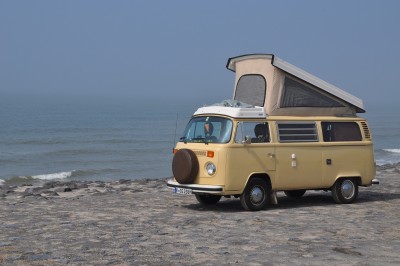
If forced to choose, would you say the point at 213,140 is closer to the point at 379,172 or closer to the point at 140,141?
the point at 379,172

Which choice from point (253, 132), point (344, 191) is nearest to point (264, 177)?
point (253, 132)

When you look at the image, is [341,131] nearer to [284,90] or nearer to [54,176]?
[284,90]

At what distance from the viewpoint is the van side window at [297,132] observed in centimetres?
1432

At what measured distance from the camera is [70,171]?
3819 cm

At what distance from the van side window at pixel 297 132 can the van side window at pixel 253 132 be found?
13.9 inches

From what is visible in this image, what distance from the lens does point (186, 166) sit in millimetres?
13672

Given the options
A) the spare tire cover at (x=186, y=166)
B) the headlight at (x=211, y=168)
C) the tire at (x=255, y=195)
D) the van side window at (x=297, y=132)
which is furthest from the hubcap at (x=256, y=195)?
the spare tire cover at (x=186, y=166)

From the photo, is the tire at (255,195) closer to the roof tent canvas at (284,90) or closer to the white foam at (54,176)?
the roof tent canvas at (284,90)

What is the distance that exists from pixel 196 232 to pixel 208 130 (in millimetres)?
2952

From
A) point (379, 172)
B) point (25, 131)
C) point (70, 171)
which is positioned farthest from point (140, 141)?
point (379, 172)

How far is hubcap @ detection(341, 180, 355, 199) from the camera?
1534cm

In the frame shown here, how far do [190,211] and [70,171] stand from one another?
81.7ft

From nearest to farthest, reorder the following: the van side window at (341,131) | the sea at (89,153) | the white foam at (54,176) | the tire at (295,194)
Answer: the van side window at (341,131) → the tire at (295,194) → the white foam at (54,176) → the sea at (89,153)

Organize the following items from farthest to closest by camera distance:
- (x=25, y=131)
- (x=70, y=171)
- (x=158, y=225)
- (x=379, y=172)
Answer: (x=25, y=131), (x=70, y=171), (x=379, y=172), (x=158, y=225)
